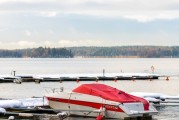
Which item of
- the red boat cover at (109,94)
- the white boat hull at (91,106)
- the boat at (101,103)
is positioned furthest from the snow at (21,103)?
the red boat cover at (109,94)

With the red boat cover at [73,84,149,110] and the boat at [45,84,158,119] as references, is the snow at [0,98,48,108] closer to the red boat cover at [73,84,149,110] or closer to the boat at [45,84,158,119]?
the boat at [45,84,158,119]

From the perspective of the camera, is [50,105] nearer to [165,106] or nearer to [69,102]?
[69,102]

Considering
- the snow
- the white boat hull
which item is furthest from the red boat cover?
Result: the snow

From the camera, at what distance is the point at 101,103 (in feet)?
95.5

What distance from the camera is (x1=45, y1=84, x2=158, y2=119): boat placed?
28281 millimetres

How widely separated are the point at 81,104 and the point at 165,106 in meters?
8.14

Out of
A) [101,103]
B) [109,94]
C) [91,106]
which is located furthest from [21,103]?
[109,94]

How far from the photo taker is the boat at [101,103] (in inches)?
1113

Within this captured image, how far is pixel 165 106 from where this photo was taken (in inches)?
1390

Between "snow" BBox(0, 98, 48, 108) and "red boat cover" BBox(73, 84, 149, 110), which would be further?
"snow" BBox(0, 98, 48, 108)

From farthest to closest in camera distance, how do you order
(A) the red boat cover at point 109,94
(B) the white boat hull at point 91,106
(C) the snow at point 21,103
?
1. (C) the snow at point 21,103
2. (A) the red boat cover at point 109,94
3. (B) the white boat hull at point 91,106

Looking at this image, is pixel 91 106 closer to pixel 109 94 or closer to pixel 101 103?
pixel 101 103

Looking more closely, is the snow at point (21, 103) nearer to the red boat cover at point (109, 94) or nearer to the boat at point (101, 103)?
the boat at point (101, 103)

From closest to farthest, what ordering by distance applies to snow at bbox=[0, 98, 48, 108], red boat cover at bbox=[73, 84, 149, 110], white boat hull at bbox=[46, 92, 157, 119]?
white boat hull at bbox=[46, 92, 157, 119]
red boat cover at bbox=[73, 84, 149, 110]
snow at bbox=[0, 98, 48, 108]
